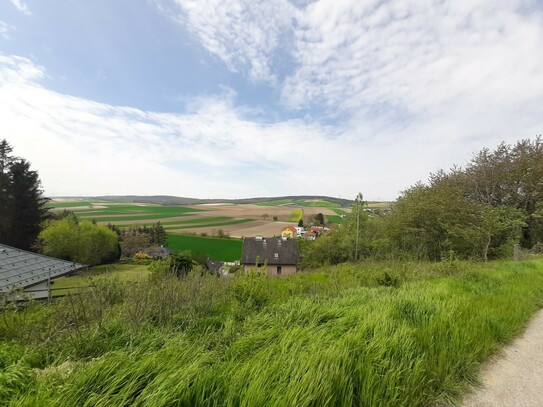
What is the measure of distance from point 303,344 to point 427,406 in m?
1.29

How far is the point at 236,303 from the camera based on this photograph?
17.6 ft

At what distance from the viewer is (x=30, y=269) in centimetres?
1150

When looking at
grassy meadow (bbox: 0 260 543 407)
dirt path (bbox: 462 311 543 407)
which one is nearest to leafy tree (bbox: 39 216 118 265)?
grassy meadow (bbox: 0 260 543 407)

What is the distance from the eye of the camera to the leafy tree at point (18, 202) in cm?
3195

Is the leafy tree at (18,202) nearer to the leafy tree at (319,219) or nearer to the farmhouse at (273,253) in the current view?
the farmhouse at (273,253)

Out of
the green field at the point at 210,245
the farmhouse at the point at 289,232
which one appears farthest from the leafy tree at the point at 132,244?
the farmhouse at the point at 289,232

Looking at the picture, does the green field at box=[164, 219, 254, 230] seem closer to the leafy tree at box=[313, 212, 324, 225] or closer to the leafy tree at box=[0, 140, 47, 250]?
the leafy tree at box=[313, 212, 324, 225]

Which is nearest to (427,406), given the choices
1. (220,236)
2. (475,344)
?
(475,344)

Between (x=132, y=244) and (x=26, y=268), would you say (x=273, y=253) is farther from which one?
(x=132, y=244)

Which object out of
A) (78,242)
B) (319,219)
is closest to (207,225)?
(319,219)

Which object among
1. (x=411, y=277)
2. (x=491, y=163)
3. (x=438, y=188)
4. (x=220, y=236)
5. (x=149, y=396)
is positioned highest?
(x=491, y=163)

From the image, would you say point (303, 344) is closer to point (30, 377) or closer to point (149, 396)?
point (149, 396)

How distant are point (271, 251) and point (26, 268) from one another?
29.4m

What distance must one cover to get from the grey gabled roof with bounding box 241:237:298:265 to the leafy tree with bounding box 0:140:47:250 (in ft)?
92.8
